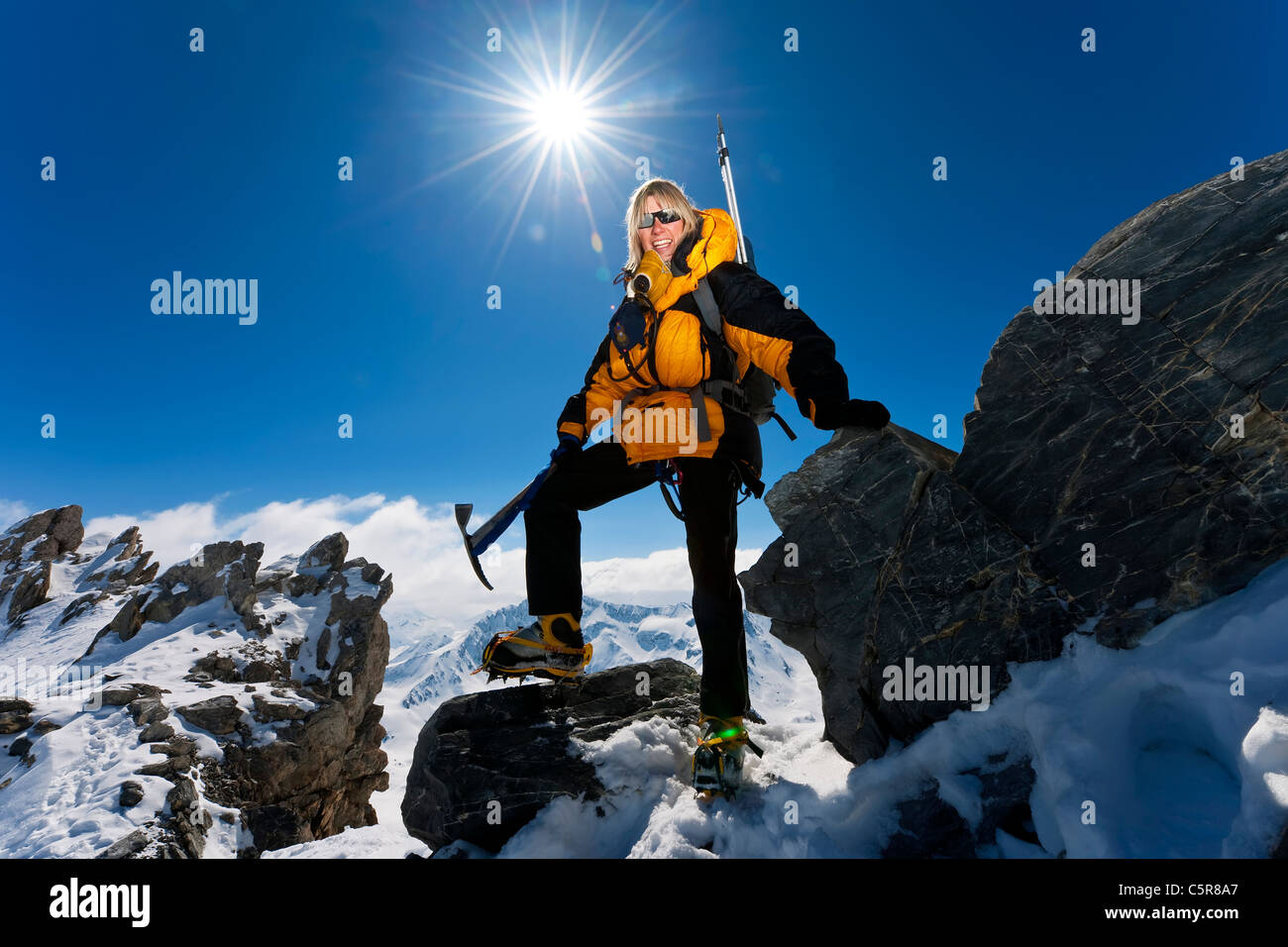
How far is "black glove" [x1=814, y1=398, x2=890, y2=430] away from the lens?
168 inches

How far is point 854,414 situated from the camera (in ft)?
14.1

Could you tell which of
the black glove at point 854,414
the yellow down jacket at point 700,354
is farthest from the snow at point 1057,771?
the yellow down jacket at point 700,354

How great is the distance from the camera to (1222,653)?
331cm

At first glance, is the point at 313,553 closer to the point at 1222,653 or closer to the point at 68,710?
the point at 68,710

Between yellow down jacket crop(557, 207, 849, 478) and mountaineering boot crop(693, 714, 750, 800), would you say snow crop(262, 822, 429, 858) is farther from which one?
yellow down jacket crop(557, 207, 849, 478)

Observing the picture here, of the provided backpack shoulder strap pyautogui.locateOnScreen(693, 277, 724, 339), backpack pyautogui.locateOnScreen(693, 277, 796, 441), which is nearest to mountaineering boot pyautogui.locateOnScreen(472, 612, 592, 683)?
backpack pyautogui.locateOnScreen(693, 277, 796, 441)

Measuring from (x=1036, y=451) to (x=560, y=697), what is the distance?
203 inches

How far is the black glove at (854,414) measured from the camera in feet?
14.0

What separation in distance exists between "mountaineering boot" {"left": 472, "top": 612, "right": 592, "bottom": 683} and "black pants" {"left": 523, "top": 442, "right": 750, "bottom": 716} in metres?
0.16

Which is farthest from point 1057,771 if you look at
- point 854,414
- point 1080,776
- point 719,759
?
point 854,414

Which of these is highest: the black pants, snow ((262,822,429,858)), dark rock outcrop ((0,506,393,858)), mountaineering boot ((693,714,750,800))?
the black pants

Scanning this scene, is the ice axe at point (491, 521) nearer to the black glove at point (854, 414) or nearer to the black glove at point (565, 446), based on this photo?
the black glove at point (565, 446)

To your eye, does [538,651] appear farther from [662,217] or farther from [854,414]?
[662,217]
